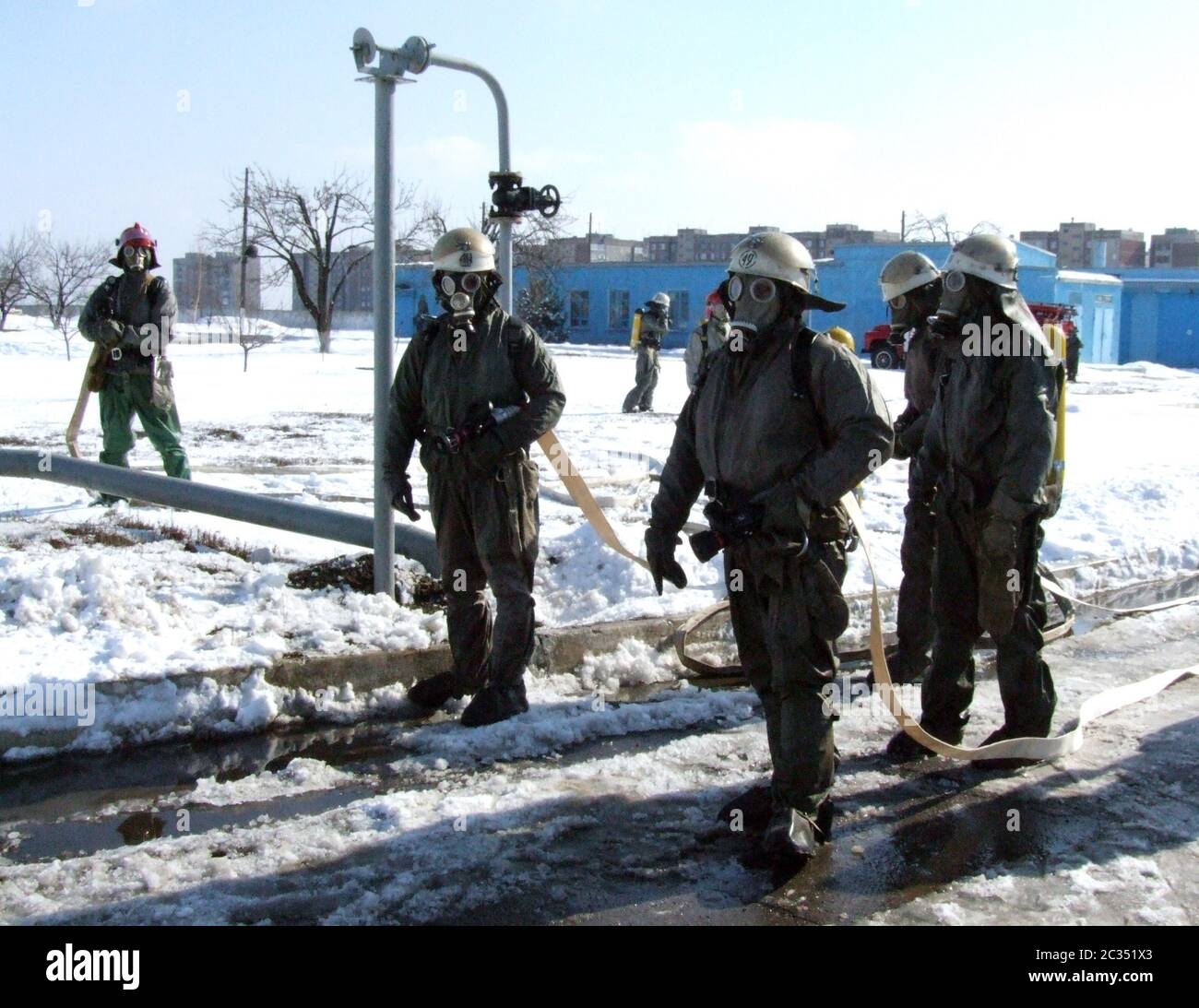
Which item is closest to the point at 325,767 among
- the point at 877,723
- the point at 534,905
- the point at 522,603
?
the point at 522,603

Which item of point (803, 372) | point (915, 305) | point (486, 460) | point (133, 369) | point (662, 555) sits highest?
point (915, 305)

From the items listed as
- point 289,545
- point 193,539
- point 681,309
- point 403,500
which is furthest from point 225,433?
point 681,309

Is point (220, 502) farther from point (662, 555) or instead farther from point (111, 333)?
point (662, 555)

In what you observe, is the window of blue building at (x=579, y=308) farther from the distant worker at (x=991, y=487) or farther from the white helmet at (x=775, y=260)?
the white helmet at (x=775, y=260)

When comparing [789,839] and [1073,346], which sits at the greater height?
[1073,346]

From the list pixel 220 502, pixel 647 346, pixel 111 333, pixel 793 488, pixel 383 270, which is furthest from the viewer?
pixel 647 346

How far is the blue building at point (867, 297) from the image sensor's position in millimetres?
44906

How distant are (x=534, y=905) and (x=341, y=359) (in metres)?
30.5

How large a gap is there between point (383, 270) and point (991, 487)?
314 cm

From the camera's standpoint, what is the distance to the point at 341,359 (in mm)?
33438

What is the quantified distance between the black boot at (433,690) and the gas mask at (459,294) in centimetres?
159

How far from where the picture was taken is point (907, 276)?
6.29 metres

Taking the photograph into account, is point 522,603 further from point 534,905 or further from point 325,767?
point 534,905
